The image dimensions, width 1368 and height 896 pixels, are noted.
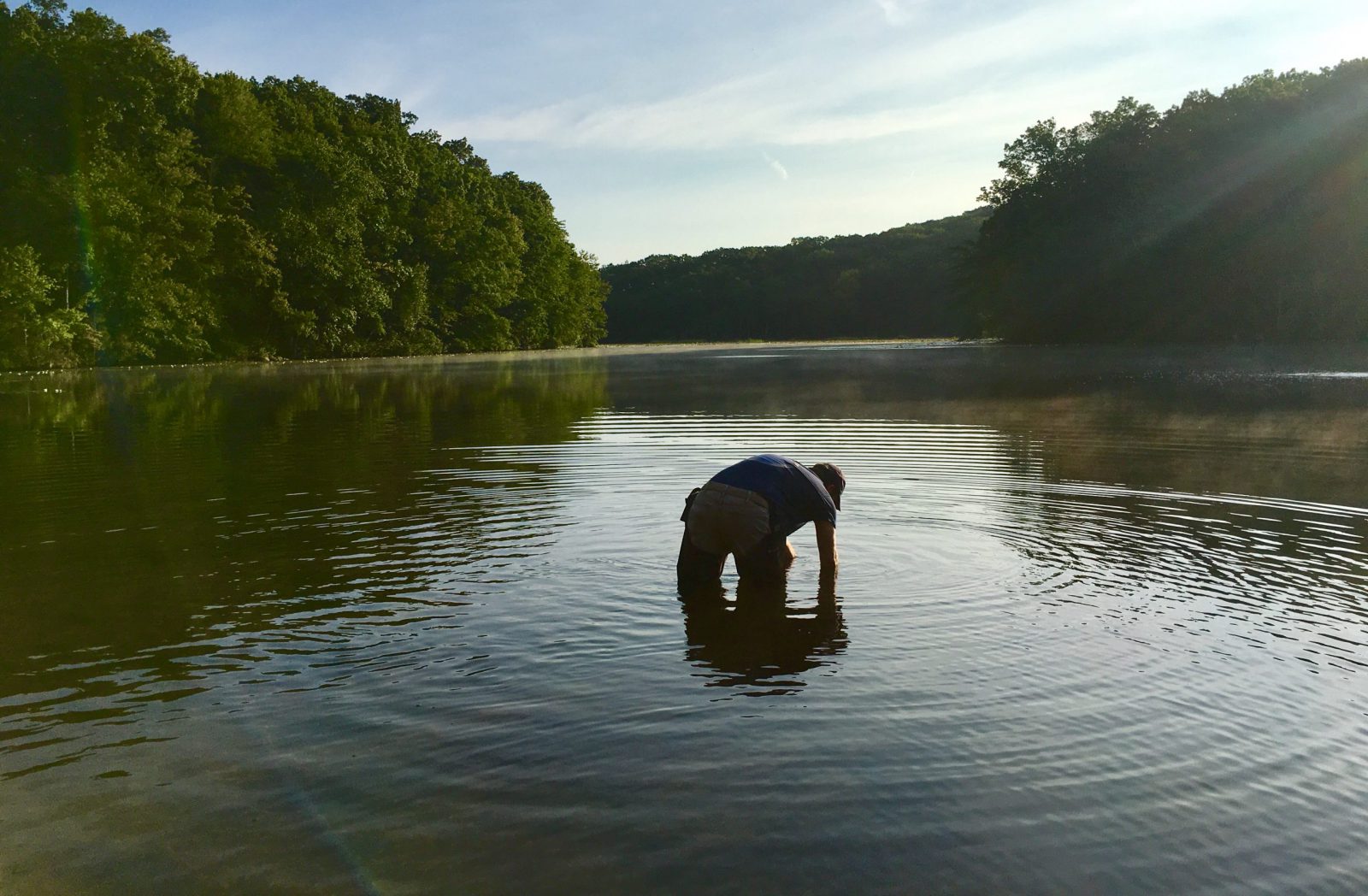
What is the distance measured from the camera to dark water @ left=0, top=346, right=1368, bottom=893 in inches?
175

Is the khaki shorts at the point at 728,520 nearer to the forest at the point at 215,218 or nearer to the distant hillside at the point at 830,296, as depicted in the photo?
the forest at the point at 215,218

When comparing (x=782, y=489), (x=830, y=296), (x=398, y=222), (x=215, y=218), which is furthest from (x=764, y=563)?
(x=830, y=296)

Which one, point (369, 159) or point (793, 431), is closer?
point (793, 431)

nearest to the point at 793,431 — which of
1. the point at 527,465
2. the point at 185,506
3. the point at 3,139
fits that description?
the point at 527,465

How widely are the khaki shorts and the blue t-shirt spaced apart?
0.06 meters

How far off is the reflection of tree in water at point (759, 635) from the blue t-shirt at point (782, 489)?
1.93 ft

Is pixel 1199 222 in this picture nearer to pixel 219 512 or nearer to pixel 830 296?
pixel 219 512

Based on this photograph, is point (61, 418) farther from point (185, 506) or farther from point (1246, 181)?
point (1246, 181)

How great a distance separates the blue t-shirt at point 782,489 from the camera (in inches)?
333

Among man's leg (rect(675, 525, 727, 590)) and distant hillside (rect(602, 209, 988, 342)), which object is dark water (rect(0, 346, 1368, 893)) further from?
distant hillside (rect(602, 209, 988, 342))

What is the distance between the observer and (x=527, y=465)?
17094 millimetres

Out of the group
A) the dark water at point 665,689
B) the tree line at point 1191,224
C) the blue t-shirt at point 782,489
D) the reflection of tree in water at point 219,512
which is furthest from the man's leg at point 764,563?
the tree line at point 1191,224

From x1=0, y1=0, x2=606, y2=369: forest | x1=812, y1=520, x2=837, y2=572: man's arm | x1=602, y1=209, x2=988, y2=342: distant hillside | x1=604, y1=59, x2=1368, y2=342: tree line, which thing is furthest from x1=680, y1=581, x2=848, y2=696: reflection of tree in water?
x1=602, y1=209, x2=988, y2=342: distant hillside

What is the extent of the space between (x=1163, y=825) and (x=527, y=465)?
1314cm
